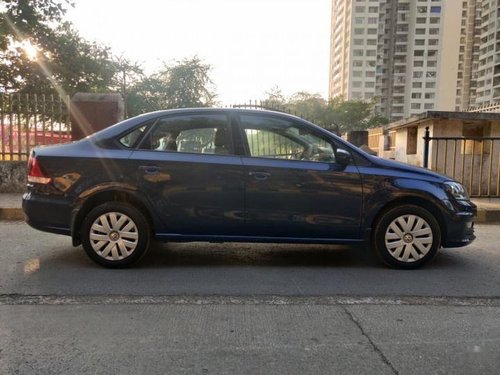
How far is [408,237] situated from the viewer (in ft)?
16.9

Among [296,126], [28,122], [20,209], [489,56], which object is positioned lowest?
[20,209]

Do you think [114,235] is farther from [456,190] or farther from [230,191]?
[456,190]

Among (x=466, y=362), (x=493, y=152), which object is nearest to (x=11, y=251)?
(x=466, y=362)

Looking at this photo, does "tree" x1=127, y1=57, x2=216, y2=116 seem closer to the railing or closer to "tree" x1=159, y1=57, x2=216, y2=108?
"tree" x1=159, y1=57, x2=216, y2=108

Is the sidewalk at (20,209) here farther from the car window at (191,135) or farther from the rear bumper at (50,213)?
the car window at (191,135)

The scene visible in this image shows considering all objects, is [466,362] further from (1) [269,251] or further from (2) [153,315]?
(1) [269,251]

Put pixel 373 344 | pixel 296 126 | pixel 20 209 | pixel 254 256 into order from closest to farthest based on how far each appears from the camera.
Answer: pixel 373 344
pixel 296 126
pixel 254 256
pixel 20 209

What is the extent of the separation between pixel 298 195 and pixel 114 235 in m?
1.95

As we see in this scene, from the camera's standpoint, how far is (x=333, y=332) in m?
3.53

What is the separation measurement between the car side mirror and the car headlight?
44.3 inches

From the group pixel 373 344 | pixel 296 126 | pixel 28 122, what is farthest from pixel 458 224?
pixel 28 122

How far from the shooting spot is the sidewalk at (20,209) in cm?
795

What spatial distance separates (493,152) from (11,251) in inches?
385

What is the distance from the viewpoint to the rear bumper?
501cm
